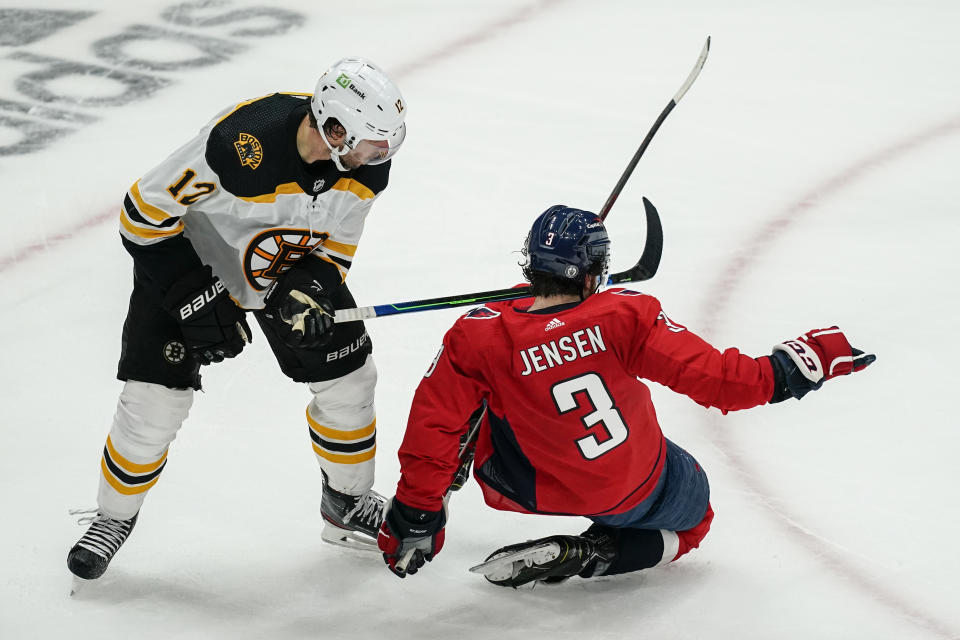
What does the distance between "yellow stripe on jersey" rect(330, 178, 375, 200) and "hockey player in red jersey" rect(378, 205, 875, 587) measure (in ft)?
1.35

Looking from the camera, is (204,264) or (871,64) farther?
(871,64)

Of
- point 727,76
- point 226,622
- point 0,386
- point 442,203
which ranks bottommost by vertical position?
point 0,386

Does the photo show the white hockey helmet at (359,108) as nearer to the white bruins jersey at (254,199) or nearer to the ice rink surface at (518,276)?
the white bruins jersey at (254,199)

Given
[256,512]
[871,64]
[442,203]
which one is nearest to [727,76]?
[871,64]

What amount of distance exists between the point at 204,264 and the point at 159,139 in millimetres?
2370

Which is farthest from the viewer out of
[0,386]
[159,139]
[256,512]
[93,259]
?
[159,139]

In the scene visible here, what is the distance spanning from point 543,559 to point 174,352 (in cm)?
95

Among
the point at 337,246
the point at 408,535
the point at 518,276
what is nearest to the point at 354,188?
the point at 337,246

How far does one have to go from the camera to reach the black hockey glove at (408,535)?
239 centimetres

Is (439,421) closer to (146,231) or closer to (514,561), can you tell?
(514,561)

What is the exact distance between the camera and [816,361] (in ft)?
7.01

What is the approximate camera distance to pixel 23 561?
2779mm

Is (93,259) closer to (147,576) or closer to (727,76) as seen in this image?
(147,576)

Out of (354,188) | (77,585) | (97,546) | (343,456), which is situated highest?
(354,188)
